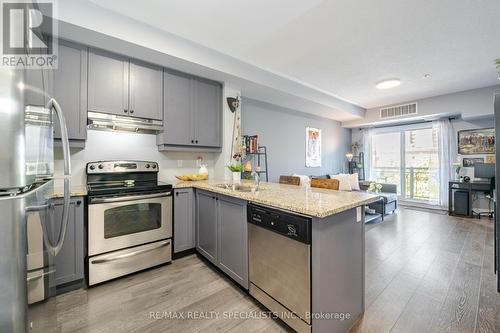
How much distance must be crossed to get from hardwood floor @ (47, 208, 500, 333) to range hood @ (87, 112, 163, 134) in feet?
5.58

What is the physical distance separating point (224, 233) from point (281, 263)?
767 millimetres

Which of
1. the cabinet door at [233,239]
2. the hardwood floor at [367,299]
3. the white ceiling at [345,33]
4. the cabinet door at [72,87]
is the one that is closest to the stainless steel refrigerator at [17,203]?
the hardwood floor at [367,299]

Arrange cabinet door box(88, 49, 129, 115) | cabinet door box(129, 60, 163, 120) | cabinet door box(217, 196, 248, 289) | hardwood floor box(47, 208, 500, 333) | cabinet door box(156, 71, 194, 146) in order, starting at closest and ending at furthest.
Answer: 1. hardwood floor box(47, 208, 500, 333)
2. cabinet door box(217, 196, 248, 289)
3. cabinet door box(88, 49, 129, 115)
4. cabinet door box(129, 60, 163, 120)
5. cabinet door box(156, 71, 194, 146)

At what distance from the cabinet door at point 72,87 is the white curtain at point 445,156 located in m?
7.05

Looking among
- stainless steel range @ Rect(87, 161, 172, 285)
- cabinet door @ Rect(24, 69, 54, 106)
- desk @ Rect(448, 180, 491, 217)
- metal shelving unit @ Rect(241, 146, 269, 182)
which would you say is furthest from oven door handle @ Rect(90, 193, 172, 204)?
desk @ Rect(448, 180, 491, 217)

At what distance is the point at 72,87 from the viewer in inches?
84.5

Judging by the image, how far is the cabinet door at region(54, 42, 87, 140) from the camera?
6.81 feet

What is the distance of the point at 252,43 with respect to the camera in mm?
2666

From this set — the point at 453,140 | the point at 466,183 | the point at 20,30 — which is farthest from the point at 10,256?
the point at 453,140

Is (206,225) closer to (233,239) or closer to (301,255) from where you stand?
(233,239)

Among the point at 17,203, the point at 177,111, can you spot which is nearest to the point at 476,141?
the point at 177,111

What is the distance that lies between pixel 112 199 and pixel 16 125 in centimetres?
167

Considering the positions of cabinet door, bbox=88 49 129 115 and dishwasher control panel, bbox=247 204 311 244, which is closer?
dishwasher control panel, bbox=247 204 311 244

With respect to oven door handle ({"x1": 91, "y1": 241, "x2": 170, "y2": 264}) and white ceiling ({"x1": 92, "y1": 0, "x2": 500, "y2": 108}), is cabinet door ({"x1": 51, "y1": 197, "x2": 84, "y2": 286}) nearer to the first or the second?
oven door handle ({"x1": 91, "y1": 241, "x2": 170, "y2": 264})
